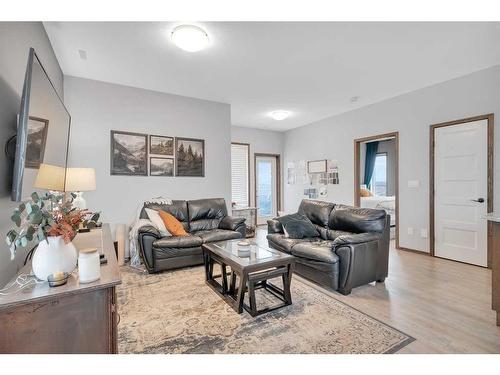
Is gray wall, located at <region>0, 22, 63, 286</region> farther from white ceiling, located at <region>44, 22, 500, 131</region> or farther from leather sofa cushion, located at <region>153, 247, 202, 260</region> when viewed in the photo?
leather sofa cushion, located at <region>153, 247, 202, 260</region>

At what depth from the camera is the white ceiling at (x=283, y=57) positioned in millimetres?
2441

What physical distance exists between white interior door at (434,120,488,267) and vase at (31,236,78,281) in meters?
4.51

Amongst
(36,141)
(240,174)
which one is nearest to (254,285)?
(36,141)

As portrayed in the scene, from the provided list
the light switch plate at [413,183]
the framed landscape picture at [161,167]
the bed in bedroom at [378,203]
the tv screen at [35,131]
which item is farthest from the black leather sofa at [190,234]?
the bed in bedroom at [378,203]

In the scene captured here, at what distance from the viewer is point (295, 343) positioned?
5.90ft

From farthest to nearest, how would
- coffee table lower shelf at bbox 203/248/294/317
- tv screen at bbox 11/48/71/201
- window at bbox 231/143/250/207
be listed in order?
window at bbox 231/143/250/207 < coffee table lower shelf at bbox 203/248/294/317 < tv screen at bbox 11/48/71/201

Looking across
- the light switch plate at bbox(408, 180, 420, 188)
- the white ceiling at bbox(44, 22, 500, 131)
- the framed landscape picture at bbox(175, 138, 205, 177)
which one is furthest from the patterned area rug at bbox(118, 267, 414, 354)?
the light switch plate at bbox(408, 180, 420, 188)

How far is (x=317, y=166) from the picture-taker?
20.0 feet

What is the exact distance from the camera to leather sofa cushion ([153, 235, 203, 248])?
320 cm

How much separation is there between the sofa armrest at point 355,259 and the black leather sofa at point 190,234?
65.1 inches

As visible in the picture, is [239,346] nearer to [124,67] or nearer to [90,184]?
[90,184]

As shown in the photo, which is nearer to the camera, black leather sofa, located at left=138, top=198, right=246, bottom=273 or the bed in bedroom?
black leather sofa, located at left=138, top=198, right=246, bottom=273

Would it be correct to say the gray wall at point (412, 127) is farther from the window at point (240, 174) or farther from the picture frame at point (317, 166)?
the window at point (240, 174)
